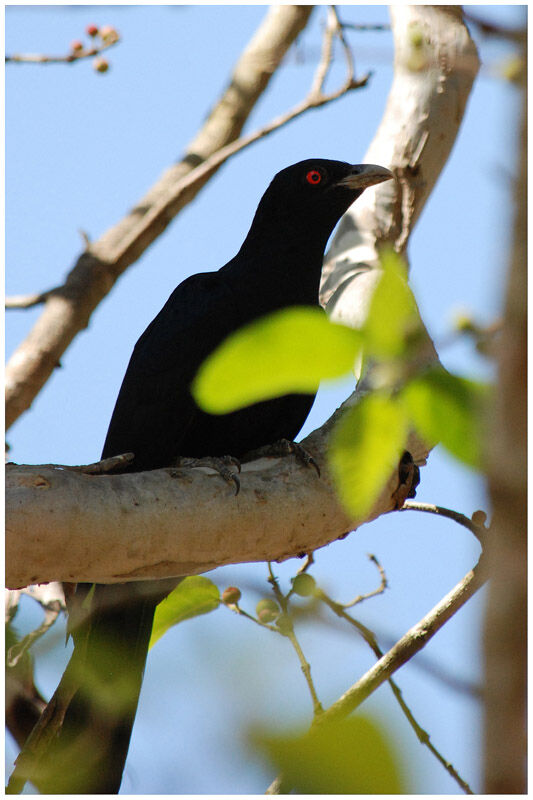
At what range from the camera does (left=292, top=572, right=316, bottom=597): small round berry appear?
3.62 m

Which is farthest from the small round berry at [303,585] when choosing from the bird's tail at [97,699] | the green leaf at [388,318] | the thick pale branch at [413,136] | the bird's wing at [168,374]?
the green leaf at [388,318]

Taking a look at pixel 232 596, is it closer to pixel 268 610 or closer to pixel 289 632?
pixel 268 610

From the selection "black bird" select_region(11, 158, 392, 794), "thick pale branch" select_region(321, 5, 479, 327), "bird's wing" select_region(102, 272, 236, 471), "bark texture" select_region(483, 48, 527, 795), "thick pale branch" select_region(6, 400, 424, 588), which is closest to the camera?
"bark texture" select_region(483, 48, 527, 795)

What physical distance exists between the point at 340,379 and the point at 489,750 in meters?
0.53

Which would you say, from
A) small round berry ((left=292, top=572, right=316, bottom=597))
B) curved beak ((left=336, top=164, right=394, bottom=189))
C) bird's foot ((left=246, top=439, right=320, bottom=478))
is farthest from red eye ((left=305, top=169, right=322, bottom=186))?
small round berry ((left=292, top=572, right=316, bottom=597))

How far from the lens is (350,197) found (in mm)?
5125

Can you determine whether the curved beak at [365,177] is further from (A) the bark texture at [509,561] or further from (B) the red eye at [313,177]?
(A) the bark texture at [509,561]

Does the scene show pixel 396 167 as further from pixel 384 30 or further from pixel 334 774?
pixel 334 774

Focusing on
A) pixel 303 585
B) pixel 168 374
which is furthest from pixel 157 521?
pixel 168 374

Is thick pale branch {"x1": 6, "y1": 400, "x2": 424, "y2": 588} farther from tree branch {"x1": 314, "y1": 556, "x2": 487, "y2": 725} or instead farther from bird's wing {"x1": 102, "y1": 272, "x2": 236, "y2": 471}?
bird's wing {"x1": 102, "y1": 272, "x2": 236, "y2": 471}

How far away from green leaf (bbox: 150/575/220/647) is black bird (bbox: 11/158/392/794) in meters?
0.08

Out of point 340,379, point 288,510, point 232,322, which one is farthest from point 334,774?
point 232,322

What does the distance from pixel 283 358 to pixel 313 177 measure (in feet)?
13.2

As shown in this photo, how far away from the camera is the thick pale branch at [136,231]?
545cm
